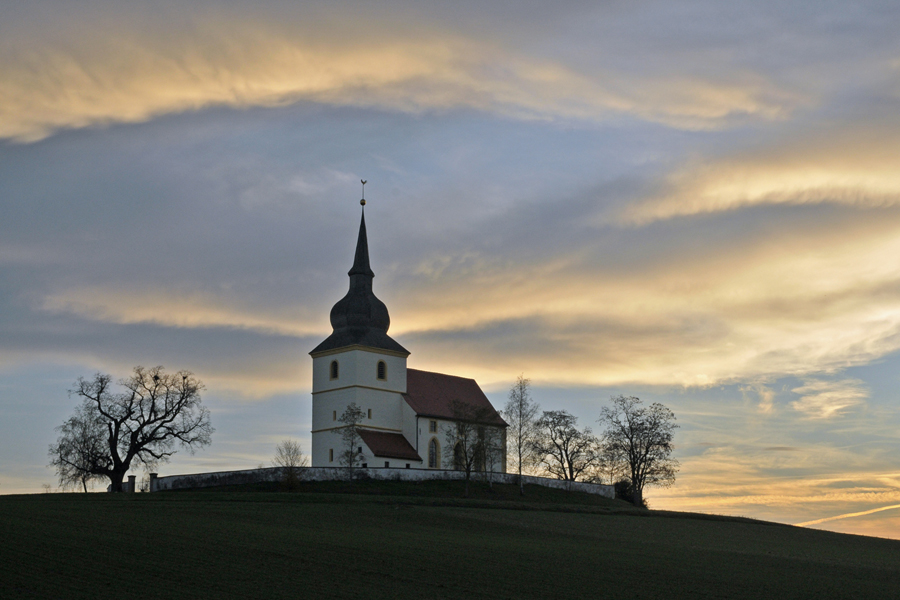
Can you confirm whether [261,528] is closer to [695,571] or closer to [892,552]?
[695,571]

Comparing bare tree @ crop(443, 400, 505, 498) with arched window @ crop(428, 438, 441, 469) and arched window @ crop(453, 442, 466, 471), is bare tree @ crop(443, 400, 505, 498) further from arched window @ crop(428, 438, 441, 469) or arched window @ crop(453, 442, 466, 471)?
arched window @ crop(428, 438, 441, 469)

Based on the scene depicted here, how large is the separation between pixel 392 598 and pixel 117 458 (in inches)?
1803

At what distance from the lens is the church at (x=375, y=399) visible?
7431cm

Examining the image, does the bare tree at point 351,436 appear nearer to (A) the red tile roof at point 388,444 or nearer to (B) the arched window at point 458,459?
(A) the red tile roof at point 388,444

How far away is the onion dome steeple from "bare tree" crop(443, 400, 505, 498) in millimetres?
7689

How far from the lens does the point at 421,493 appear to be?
63.0m

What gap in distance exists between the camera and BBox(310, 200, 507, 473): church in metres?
74.3

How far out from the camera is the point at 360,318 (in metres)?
78.4

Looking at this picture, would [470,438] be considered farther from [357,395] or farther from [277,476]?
[277,476]

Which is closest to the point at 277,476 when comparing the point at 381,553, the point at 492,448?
the point at 492,448

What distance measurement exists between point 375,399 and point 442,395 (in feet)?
27.7

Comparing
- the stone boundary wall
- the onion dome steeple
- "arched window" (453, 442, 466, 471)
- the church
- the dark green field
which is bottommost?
the dark green field

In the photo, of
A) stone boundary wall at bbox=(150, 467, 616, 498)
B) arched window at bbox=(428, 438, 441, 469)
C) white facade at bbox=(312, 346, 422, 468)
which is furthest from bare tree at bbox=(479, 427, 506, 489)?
white facade at bbox=(312, 346, 422, 468)

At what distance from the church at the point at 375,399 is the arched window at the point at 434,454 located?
65 millimetres
